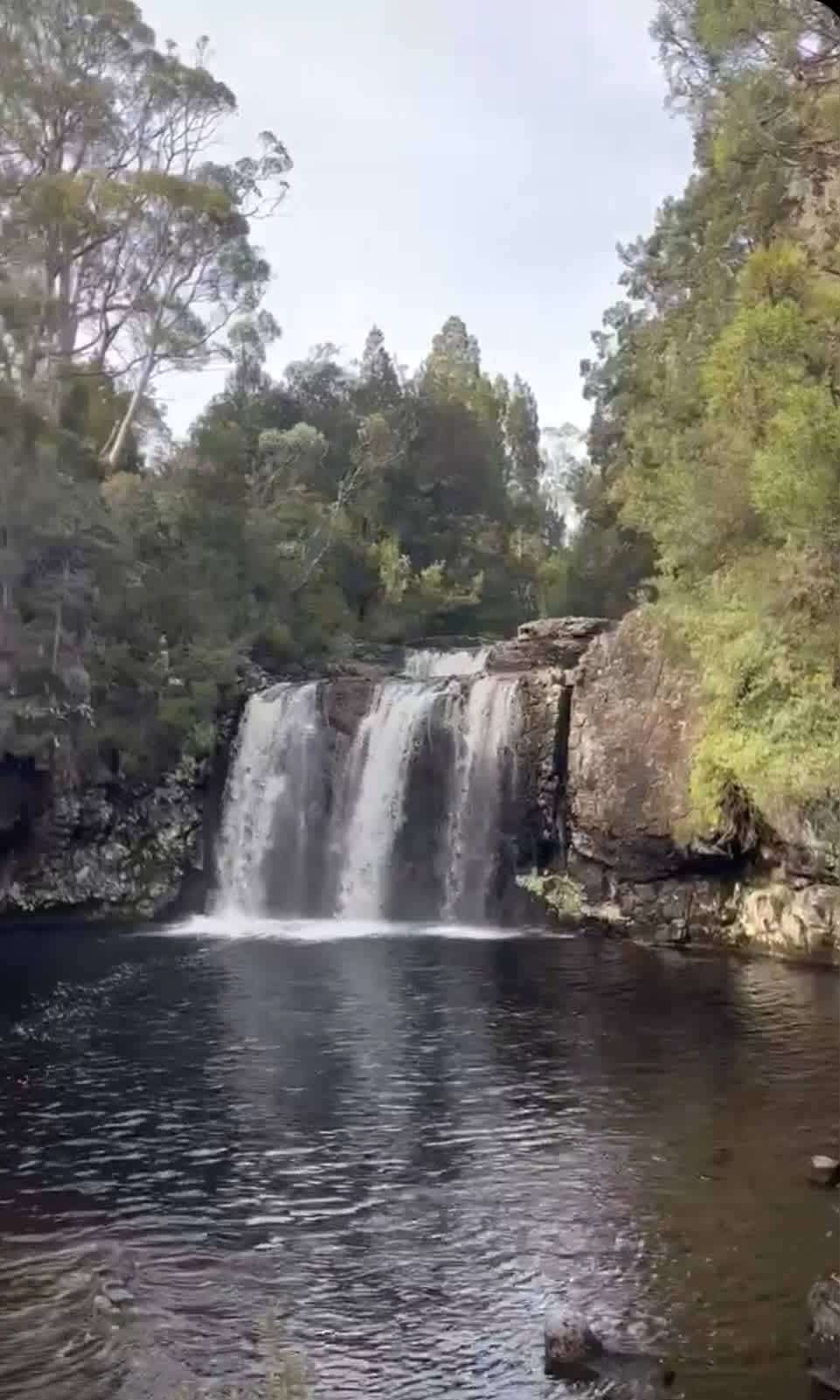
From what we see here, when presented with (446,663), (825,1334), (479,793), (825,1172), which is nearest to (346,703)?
(479,793)

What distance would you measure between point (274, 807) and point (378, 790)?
8.21 feet

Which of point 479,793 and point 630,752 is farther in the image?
point 479,793

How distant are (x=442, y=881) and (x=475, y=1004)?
9.36 metres

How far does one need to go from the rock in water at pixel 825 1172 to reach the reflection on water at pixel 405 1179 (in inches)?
7.7

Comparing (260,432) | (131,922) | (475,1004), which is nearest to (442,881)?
(131,922)

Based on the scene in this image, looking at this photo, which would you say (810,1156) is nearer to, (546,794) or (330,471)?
(546,794)

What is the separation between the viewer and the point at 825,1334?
828cm

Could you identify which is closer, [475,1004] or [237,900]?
[475,1004]

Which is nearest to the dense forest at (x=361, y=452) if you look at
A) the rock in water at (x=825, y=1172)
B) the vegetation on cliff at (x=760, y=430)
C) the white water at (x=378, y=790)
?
the vegetation on cliff at (x=760, y=430)

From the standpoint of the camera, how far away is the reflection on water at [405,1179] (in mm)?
8641

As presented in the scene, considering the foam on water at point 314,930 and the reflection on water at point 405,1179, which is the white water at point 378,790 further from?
the reflection on water at point 405,1179

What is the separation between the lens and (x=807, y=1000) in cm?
1847

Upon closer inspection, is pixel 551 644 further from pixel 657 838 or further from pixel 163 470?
pixel 163 470

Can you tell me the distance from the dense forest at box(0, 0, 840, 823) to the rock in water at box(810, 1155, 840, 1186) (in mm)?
8230
